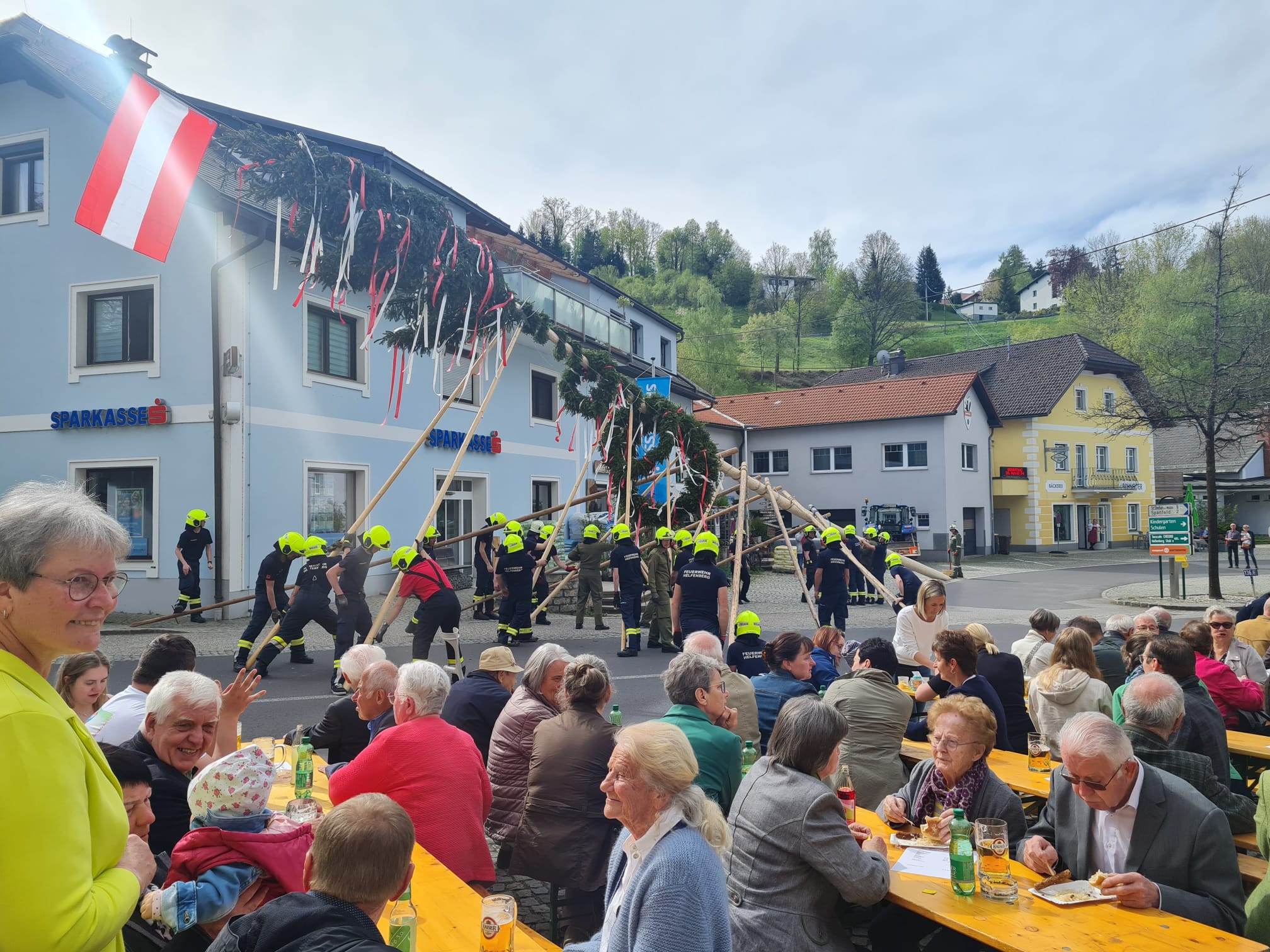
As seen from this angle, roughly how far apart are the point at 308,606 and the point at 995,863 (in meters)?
9.85

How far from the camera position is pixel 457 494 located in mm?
23047

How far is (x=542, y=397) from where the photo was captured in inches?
1069

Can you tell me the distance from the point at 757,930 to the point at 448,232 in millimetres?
9378

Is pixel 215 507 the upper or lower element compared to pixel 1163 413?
lower

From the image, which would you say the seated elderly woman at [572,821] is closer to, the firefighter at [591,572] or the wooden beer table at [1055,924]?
the wooden beer table at [1055,924]

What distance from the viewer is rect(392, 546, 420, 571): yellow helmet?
35.5 ft

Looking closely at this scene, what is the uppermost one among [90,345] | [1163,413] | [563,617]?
[90,345]

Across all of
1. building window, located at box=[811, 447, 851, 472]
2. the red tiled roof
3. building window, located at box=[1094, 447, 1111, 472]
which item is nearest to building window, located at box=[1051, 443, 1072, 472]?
building window, located at box=[1094, 447, 1111, 472]

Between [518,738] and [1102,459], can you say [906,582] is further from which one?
[1102,459]

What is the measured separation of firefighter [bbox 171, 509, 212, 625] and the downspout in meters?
0.19

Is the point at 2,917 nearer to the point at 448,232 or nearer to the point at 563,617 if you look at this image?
the point at 448,232

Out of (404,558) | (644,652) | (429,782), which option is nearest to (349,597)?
(404,558)

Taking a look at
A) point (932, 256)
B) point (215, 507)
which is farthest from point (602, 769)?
point (932, 256)

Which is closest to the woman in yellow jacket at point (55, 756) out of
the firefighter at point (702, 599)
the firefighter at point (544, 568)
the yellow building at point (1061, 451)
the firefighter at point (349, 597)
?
the firefighter at point (349, 597)
